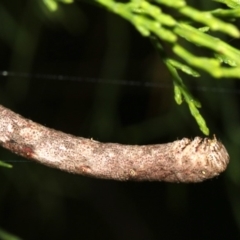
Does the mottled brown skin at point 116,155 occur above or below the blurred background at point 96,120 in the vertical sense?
above

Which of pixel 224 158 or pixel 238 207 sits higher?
pixel 224 158

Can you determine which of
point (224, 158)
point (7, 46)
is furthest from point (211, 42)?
point (7, 46)

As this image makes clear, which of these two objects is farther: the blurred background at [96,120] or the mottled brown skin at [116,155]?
the blurred background at [96,120]

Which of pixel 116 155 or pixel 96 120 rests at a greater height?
pixel 116 155

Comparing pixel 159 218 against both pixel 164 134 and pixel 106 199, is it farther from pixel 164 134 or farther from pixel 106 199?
pixel 164 134

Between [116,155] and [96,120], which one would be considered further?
[96,120]
